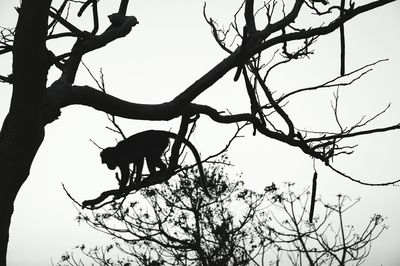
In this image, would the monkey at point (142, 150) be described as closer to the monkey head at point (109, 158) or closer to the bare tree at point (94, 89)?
the monkey head at point (109, 158)

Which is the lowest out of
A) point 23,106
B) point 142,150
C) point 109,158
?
point 23,106

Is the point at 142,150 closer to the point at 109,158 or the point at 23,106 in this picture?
the point at 109,158

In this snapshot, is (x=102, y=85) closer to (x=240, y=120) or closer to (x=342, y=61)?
(x=240, y=120)

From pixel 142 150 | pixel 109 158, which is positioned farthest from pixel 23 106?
pixel 109 158

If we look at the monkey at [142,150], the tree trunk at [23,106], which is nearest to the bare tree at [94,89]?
the tree trunk at [23,106]

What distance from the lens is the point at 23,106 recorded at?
1797 millimetres

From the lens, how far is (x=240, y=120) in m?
2.84

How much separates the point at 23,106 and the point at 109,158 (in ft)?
13.4

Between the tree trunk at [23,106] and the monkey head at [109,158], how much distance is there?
378 centimetres

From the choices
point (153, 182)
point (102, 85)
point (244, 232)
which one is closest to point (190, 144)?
point (153, 182)

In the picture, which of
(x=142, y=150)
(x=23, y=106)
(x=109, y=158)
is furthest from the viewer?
(x=109, y=158)

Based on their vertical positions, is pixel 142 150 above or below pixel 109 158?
below

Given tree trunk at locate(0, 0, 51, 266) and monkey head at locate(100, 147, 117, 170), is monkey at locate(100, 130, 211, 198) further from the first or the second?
tree trunk at locate(0, 0, 51, 266)

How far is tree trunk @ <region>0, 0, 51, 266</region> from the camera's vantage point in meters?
1.70
